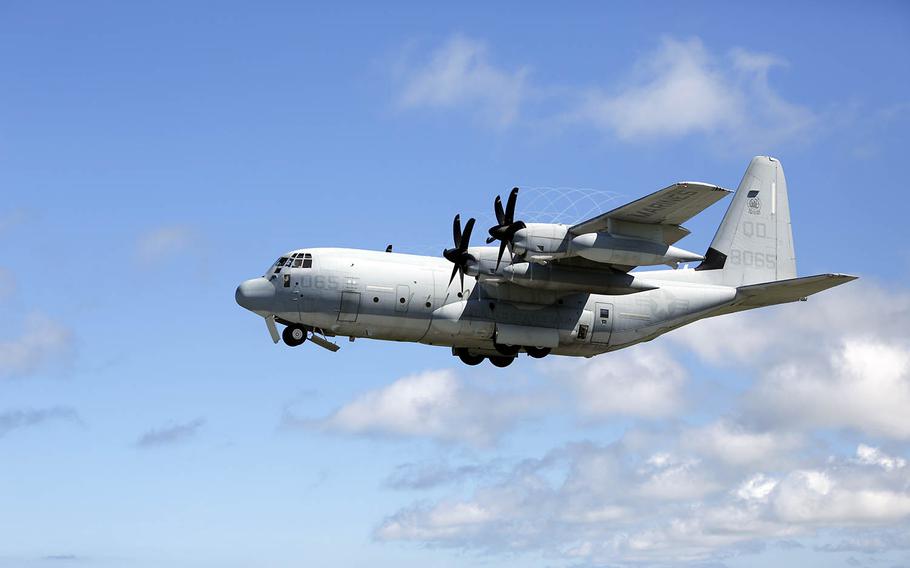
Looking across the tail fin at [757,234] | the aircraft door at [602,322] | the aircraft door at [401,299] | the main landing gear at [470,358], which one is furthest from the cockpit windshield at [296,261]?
the tail fin at [757,234]

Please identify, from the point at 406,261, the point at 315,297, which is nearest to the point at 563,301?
the point at 406,261

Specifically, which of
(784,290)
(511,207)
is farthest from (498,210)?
(784,290)

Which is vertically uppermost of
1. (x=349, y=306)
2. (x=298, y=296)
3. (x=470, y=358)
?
(x=298, y=296)

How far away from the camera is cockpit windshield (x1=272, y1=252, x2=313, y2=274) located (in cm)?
3504

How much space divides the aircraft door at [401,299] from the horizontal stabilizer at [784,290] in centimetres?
1122

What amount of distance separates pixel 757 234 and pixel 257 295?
56.2 feet

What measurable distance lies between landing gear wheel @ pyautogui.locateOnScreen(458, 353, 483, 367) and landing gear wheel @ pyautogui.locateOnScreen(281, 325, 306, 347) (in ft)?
17.8

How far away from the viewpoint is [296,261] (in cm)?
3516

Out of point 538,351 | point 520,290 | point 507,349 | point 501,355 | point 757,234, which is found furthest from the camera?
point 757,234

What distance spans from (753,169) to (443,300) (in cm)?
1292

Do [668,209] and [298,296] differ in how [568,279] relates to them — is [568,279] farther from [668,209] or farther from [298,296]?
[298,296]

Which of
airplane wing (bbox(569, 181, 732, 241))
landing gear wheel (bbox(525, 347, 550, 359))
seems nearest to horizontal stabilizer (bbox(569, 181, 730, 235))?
airplane wing (bbox(569, 181, 732, 241))

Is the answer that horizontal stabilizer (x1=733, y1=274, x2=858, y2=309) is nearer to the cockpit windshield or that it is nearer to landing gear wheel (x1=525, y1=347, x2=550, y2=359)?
landing gear wheel (x1=525, y1=347, x2=550, y2=359)

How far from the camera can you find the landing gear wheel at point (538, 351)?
3697 centimetres
